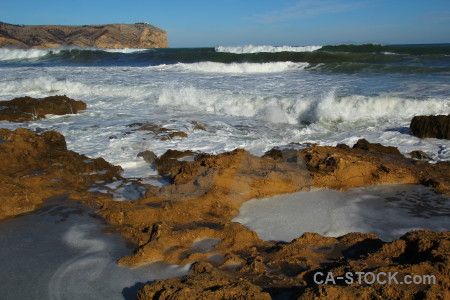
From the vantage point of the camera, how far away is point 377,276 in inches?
82.7

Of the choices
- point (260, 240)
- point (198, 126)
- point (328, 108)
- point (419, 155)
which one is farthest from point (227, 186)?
point (328, 108)

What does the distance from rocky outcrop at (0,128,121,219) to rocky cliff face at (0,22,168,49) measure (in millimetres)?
52052

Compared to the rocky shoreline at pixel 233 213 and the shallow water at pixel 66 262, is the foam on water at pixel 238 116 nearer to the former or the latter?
the rocky shoreline at pixel 233 213

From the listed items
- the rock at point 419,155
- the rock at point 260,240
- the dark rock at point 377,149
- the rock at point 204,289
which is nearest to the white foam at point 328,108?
the rock at point 419,155

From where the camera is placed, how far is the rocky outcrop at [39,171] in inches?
151

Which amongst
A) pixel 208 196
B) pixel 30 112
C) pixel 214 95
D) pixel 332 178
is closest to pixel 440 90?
pixel 214 95

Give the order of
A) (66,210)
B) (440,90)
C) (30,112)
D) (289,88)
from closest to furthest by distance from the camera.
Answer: (66,210) → (30,112) → (440,90) → (289,88)

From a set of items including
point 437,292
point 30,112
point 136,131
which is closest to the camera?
point 437,292

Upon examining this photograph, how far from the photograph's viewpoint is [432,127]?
674 cm

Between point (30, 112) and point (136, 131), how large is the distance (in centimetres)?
346

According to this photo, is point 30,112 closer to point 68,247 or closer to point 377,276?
point 68,247

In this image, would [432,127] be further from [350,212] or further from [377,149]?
[350,212]

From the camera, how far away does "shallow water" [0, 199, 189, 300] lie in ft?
8.25

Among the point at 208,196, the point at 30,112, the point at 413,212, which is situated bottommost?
the point at 413,212
